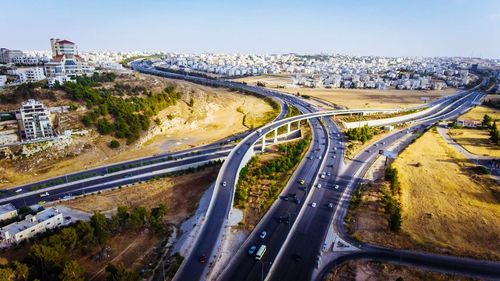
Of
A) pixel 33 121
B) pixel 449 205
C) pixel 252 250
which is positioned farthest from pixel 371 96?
pixel 33 121

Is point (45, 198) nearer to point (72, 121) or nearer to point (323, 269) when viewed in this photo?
point (72, 121)

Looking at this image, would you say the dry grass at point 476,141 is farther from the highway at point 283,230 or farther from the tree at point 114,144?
the tree at point 114,144

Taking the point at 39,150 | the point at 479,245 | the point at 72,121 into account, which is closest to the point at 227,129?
the point at 72,121

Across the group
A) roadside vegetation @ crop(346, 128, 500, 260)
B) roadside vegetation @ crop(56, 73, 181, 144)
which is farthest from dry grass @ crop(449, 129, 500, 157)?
roadside vegetation @ crop(56, 73, 181, 144)

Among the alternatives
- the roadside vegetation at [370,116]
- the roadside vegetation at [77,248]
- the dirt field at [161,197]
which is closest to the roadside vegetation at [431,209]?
the dirt field at [161,197]

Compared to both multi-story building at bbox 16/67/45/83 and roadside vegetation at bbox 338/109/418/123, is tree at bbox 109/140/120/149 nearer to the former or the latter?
multi-story building at bbox 16/67/45/83

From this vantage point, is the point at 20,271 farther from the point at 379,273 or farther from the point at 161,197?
the point at 379,273
